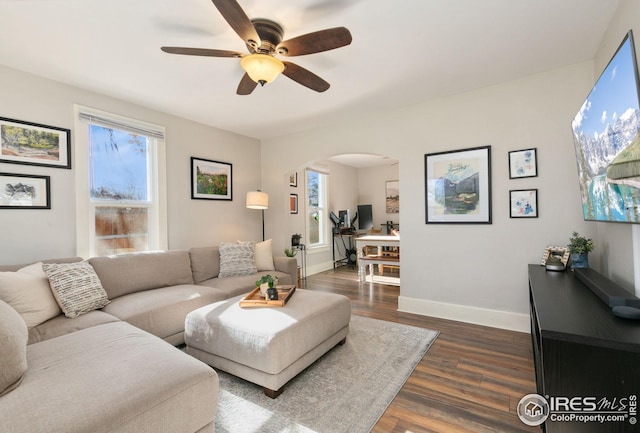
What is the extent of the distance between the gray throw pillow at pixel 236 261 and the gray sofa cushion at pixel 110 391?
6.37ft

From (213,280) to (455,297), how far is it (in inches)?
110

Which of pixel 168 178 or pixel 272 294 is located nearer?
pixel 272 294

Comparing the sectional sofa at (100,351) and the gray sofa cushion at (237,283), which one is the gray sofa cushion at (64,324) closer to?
the sectional sofa at (100,351)

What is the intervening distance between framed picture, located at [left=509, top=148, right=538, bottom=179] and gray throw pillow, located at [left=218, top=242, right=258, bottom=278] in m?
3.09

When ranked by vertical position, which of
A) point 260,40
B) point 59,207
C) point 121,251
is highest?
point 260,40

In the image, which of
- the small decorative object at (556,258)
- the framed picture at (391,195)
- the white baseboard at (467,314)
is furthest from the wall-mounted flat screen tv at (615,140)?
the framed picture at (391,195)

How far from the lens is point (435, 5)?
1847 millimetres

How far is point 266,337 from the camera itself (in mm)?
1824

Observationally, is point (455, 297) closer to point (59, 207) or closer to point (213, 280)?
point (213, 280)

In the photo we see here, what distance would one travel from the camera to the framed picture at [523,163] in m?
2.83

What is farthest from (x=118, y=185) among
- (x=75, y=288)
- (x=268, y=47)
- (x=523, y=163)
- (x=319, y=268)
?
(x=523, y=163)

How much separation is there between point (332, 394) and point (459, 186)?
249cm

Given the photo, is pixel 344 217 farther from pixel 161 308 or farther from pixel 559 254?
pixel 161 308

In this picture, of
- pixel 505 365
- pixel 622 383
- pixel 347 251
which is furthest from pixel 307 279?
pixel 622 383
